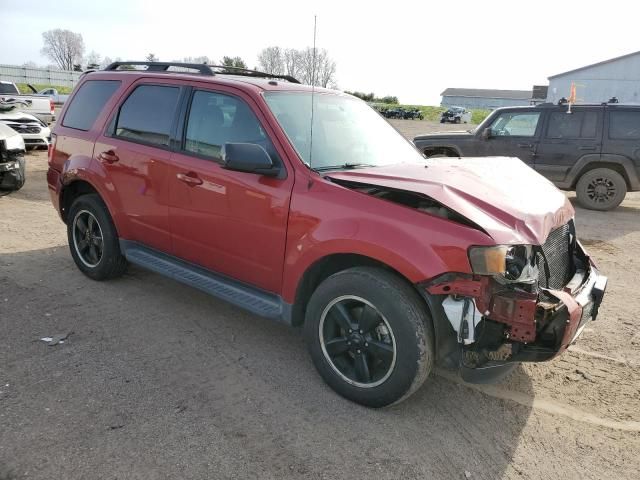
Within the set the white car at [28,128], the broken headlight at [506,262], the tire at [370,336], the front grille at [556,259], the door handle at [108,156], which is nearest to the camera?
the broken headlight at [506,262]

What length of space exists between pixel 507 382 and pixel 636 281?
3.08 m

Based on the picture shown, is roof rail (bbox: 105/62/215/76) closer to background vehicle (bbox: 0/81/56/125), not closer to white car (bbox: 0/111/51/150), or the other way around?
white car (bbox: 0/111/51/150)

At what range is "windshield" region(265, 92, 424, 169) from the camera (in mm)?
3555

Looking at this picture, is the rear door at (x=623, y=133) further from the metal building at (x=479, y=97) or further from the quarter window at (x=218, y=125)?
the metal building at (x=479, y=97)

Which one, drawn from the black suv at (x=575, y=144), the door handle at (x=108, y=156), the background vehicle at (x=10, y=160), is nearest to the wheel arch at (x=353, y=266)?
the door handle at (x=108, y=156)

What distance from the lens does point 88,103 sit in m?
4.95

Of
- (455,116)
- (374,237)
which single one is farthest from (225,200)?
(455,116)

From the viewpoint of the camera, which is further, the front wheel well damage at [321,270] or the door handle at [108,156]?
the door handle at [108,156]

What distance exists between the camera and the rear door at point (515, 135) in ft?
31.9

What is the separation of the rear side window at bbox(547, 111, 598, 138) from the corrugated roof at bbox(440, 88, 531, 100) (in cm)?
9899

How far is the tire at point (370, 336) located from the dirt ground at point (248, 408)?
18 centimetres

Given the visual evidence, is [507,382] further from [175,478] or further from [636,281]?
[636,281]

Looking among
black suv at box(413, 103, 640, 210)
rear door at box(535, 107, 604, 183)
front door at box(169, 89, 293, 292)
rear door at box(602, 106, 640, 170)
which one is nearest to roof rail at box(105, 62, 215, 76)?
front door at box(169, 89, 293, 292)

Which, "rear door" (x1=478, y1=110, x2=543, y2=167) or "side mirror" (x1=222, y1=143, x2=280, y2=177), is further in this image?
"rear door" (x1=478, y1=110, x2=543, y2=167)
